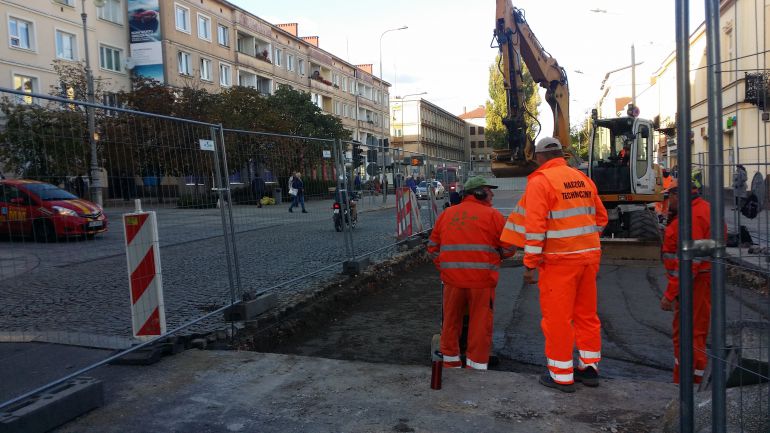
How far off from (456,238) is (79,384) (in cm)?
290

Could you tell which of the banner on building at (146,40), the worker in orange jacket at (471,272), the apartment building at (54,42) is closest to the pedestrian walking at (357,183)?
the worker in orange jacket at (471,272)

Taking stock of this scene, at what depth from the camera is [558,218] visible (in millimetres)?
3900

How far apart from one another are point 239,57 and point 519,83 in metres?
35.7

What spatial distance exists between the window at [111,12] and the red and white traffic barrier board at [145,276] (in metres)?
33.9

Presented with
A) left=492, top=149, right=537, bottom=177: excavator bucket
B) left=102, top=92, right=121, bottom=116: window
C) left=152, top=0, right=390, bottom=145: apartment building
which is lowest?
left=492, top=149, right=537, bottom=177: excavator bucket

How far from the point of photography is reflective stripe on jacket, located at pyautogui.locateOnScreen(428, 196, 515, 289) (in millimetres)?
4492

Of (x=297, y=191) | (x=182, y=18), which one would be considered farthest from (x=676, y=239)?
(x=182, y=18)

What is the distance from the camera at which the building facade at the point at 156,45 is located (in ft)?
93.0

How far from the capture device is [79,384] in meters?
3.58

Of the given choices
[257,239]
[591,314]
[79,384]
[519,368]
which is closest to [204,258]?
[257,239]

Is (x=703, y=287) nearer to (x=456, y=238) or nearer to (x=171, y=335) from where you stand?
(x=456, y=238)

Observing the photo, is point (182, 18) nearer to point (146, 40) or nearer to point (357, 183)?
point (146, 40)

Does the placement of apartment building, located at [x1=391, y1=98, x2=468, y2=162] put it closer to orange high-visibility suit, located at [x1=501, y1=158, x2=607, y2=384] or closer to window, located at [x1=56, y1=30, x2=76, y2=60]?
window, located at [x1=56, y1=30, x2=76, y2=60]

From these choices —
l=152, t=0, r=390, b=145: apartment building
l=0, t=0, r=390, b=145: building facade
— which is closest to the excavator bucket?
l=0, t=0, r=390, b=145: building facade
